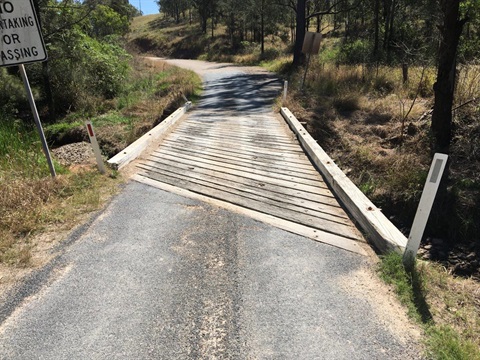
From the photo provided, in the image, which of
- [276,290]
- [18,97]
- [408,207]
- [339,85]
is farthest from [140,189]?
[339,85]

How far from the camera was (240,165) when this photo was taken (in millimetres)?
7027

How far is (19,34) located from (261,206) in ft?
13.4

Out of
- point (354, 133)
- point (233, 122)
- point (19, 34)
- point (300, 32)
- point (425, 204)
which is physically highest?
point (19, 34)

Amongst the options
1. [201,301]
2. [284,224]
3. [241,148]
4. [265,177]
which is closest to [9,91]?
[241,148]

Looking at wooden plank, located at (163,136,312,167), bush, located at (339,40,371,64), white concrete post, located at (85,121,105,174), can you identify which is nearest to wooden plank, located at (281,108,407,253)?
wooden plank, located at (163,136,312,167)

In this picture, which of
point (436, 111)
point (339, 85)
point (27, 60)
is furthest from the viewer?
point (339, 85)

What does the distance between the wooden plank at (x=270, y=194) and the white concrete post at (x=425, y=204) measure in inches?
51.8

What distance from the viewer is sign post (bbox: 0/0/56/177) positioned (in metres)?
4.66

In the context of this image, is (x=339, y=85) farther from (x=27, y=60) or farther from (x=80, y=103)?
(x=27, y=60)

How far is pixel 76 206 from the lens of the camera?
501cm

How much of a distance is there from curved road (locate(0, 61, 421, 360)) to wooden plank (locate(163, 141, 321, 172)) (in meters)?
2.49

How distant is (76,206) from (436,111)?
26.6 ft

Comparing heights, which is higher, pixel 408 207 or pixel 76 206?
pixel 76 206

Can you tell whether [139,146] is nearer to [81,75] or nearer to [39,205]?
[39,205]
